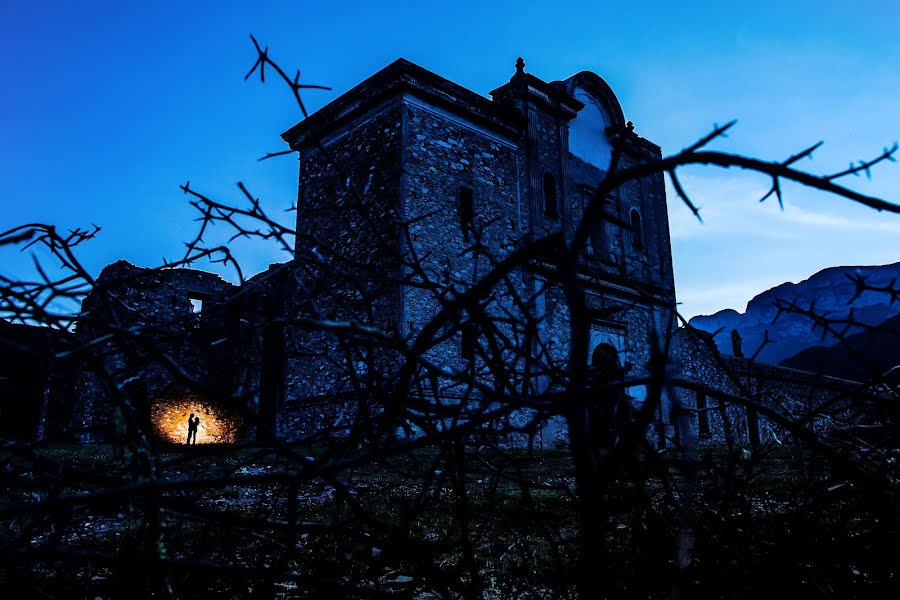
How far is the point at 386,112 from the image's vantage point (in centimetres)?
1102

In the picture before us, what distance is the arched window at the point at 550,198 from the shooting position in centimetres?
1268

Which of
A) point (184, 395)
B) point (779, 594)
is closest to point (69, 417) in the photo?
point (184, 395)

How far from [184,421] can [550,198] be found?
1042cm

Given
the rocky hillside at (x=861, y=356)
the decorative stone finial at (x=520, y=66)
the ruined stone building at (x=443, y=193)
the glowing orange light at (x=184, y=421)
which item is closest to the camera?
the rocky hillside at (x=861, y=356)

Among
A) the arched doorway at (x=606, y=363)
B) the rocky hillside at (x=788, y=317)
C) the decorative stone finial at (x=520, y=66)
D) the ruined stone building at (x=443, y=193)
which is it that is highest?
the rocky hillside at (x=788, y=317)

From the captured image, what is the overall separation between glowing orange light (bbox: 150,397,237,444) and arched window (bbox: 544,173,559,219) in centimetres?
914

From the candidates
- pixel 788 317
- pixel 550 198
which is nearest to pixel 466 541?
pixel 550 198

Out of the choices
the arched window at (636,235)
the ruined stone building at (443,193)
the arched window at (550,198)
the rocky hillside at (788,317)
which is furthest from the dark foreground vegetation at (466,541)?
the rocky hillside at (788,317)

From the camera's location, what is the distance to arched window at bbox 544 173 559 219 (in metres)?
12.7

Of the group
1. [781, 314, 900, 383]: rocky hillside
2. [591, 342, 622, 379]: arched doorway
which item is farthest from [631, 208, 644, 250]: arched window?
[781, 314, 900, 383]: rocky hillside

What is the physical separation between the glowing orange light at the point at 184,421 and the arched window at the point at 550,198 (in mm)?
9140

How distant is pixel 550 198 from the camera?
1278 cm

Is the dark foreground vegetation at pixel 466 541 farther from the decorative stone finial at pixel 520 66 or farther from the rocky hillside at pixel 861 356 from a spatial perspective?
the decorative stone finial at pixel 520 66

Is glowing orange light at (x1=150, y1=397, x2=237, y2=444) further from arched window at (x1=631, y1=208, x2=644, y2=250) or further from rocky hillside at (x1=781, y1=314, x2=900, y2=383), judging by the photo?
rocky hillside at (x1=781, y1=314, x2=900, y2=383)
